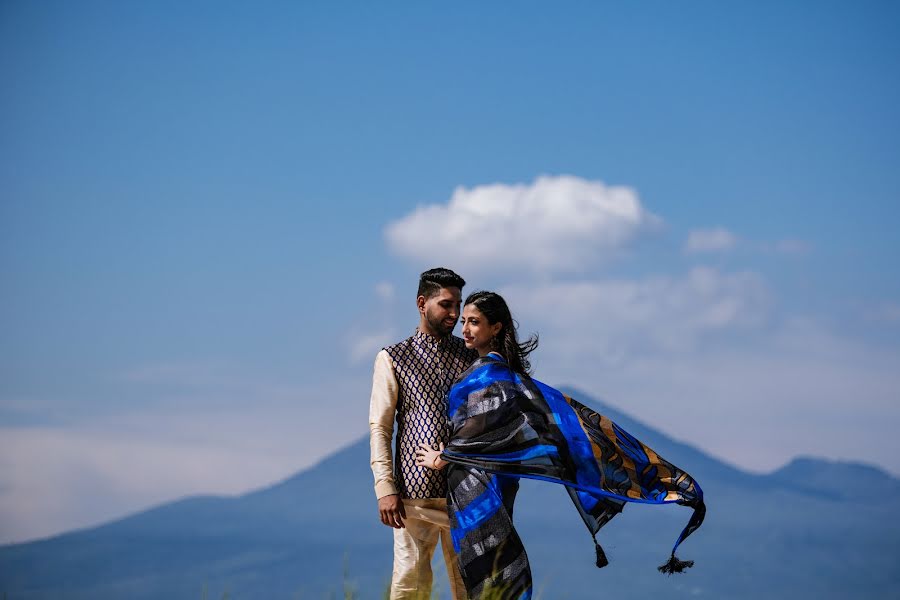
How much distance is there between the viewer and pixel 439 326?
18.5 ft

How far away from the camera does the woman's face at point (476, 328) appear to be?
5.32 metres

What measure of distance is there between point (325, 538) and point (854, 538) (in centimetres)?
7481

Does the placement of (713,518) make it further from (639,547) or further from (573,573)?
(573,573)

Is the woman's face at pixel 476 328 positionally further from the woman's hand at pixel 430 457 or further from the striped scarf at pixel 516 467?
the woman's hand at pixel 430 457

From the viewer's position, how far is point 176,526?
182m

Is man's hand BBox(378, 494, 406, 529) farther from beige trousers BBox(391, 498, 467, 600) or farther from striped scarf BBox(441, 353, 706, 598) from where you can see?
striped scarf BBox(441, 353, 706, 598)

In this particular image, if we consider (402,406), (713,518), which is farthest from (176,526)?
(402,406)

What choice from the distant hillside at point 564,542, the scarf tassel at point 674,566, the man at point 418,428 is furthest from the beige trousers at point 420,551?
the distant hillside at point 564,542

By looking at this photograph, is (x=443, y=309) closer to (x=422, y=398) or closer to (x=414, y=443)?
(x=422, y=398)

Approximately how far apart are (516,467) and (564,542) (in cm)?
17247

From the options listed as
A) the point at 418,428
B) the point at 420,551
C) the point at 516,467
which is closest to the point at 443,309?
the point at 418,428

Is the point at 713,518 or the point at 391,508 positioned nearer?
the point at 391,508

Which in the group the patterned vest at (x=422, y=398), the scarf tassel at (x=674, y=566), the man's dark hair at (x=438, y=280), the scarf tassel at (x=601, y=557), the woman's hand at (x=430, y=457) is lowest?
the scarf tassel at (x=674, y=566)

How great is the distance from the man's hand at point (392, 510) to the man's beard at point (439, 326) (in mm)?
803
